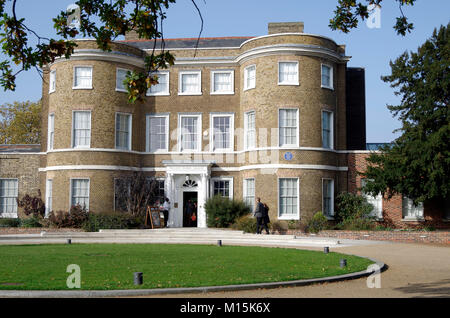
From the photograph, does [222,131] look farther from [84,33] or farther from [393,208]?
[84,33]

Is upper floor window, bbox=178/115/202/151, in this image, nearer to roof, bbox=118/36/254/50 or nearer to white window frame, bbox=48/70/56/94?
roof, bbox=118/36/254/50

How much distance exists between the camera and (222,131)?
29391 millimetres

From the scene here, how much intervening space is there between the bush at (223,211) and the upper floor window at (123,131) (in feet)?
19.3

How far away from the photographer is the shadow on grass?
9109 millimetres

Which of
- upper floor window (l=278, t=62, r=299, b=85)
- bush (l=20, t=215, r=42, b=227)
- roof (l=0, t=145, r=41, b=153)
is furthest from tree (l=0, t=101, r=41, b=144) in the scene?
upper floor window (l=278, t=62, r=299, b=85)

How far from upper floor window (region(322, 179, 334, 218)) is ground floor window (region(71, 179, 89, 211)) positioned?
12409 millimetres

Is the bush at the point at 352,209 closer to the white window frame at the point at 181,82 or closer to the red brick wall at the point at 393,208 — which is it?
the red brick wall at the point at 393,208

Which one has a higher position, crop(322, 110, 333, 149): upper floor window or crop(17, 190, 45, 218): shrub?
crop(322, 110, 333, 149): upper floor window

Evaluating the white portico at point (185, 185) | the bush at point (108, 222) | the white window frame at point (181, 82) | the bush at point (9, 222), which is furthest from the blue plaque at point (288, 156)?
the bush at point (9, 222)

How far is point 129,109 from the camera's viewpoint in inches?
1141
